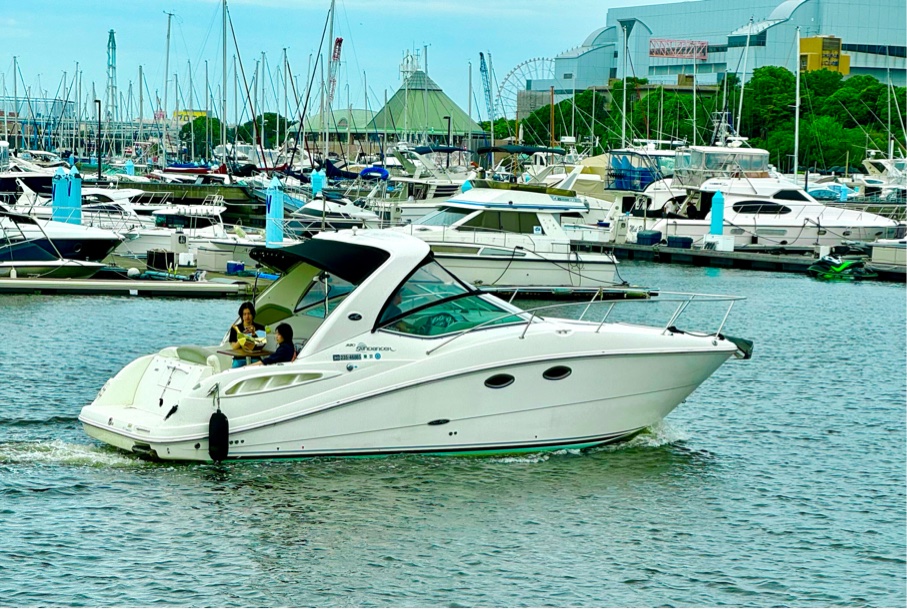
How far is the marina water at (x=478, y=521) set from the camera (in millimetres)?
13398

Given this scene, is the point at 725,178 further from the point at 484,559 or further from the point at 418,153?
the point at 484,559

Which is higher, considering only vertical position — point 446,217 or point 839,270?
point 446,217

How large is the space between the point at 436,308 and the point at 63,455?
5.33 m

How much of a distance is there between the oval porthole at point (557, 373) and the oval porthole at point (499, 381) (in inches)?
18.5

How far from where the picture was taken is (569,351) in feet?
55.9

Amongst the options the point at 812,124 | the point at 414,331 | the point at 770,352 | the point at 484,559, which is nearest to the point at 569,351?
the point at 414,331

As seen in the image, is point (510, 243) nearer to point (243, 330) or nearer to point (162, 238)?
point (162, 238)

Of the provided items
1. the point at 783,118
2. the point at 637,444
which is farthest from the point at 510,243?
the point at 783,118

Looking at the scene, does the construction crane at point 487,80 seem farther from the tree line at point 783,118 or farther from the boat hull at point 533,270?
the boat hull at point 533,270

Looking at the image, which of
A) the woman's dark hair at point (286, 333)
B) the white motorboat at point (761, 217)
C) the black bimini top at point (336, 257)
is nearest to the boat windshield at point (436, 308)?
the black bimini top at point (336, 257)

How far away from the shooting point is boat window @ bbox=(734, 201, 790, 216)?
54.8 metres

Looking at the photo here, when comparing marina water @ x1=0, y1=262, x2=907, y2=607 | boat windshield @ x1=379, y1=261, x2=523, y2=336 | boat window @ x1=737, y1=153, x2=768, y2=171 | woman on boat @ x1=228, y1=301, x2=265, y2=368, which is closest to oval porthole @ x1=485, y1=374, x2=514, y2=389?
boat windshield @ x1=379, y1=261, x2=523, y2=336

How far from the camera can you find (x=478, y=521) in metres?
15.4

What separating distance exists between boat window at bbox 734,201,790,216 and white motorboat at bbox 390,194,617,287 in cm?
1534
